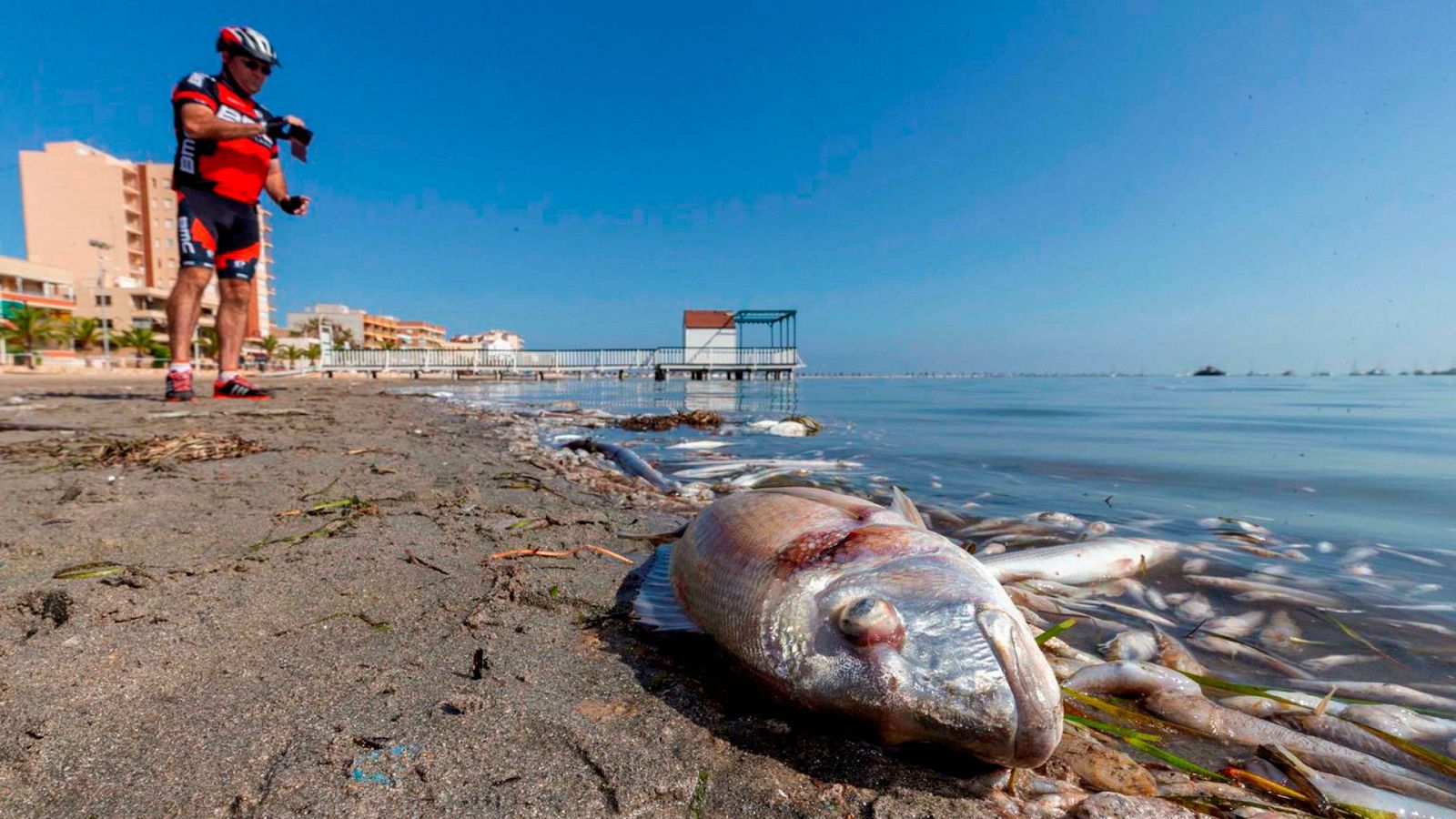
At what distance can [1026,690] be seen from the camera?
45.4 inches

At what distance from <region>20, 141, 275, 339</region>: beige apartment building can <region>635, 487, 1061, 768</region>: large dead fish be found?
80967 mm

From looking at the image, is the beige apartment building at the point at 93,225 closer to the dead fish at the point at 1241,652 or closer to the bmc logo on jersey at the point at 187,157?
the bmc logo on jersey at the point at 187,157

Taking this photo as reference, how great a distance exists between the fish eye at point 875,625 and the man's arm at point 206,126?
30.6 feet

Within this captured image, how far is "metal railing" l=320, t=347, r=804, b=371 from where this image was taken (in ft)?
123

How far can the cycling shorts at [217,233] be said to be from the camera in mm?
7180

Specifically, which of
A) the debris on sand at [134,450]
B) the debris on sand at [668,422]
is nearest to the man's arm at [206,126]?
the debris on sand at [134,450]

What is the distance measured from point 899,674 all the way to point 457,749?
0.99 m

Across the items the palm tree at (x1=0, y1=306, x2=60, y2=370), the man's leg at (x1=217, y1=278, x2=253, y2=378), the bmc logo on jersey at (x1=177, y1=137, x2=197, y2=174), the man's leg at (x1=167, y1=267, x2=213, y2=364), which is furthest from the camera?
the palm tree at (x1=0, y1=306, x2=60, y2=370)

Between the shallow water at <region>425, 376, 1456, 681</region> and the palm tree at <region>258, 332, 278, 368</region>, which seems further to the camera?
the palm tree at <region>258, 332, 278, 368</region>

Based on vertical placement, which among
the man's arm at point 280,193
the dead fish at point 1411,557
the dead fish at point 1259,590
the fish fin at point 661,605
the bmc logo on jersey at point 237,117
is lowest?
the dead fish at point 1259,590

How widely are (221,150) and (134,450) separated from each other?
17.0ft

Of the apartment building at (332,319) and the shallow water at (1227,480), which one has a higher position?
the apartment building at (332,319)

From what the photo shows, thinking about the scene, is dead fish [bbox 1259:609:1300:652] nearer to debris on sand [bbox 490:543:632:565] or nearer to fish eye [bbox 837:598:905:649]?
fish eye [bbox 837:598:905:649]

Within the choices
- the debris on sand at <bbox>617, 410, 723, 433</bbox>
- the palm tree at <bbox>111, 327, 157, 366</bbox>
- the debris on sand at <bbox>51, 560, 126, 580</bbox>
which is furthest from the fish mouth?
the palm tree at <bbox>111, 327, 157, 366</bbox>
